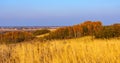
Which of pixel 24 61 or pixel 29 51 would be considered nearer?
pixel 24 61

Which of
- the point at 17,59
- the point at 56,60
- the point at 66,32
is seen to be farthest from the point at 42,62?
the point at 66,32

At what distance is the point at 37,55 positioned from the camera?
8.70m

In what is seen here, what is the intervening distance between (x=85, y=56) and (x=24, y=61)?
5.23ft

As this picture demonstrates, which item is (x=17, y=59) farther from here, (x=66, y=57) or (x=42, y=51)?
(x=66, y=57)

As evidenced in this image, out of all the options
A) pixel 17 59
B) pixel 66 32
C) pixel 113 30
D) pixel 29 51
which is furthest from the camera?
pixel 66 32

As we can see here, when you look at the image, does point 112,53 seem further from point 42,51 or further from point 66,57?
point 42,51

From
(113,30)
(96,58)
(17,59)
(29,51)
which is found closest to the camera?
(96,58)

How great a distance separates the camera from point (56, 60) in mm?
8086

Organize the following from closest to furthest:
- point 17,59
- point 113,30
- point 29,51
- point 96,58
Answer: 1. point 96,58
2. point 17,59
3. point 29,51
4. point 113,30

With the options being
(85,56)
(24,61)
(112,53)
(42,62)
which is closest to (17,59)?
(24,61)

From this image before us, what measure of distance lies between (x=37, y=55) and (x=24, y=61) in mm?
460

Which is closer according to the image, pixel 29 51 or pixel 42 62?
pixel 42 62

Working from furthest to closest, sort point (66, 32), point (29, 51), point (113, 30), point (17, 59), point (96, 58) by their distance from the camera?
1. point (66, 32)
2. point (113, 30)
3. point (29, 51)
4. point (17, 59)
5. point (96, 58)

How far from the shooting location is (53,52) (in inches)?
358
